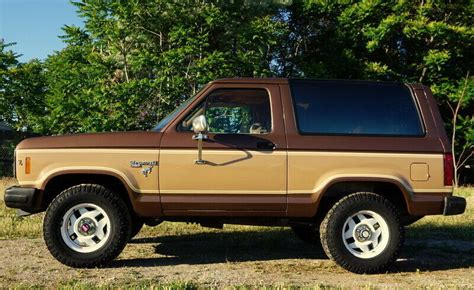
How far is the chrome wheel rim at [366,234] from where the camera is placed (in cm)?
588

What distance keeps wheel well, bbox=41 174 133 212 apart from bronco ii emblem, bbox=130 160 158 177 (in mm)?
296

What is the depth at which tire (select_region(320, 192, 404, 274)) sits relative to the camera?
5805 millimetres

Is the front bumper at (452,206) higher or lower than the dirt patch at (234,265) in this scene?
higher

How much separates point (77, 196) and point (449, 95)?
2019 cm

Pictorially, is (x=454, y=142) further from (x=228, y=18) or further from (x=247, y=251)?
(x=247, y=251)

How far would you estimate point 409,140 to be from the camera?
233 inches

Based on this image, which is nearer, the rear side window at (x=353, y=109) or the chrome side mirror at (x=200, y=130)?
the chrome side mirror at (x=200, y=130)

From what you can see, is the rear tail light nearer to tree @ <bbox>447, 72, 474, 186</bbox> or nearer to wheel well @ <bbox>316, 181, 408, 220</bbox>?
wheel well @ <bbox>316, 181, 408, 220</bbox>

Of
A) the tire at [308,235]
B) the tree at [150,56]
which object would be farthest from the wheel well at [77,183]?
the tree at [150,56]

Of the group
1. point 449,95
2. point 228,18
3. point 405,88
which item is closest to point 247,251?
point 405,88

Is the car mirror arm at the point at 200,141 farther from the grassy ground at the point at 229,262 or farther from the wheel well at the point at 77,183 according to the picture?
the grassy ground at the point at 229,262

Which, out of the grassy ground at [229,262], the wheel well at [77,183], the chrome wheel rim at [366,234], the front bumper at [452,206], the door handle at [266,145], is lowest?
the grassy ground at [229,262]

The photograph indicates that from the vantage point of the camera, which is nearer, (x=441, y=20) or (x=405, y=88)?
(x=405, y=88)

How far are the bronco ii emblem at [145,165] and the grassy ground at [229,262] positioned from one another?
103 cm
